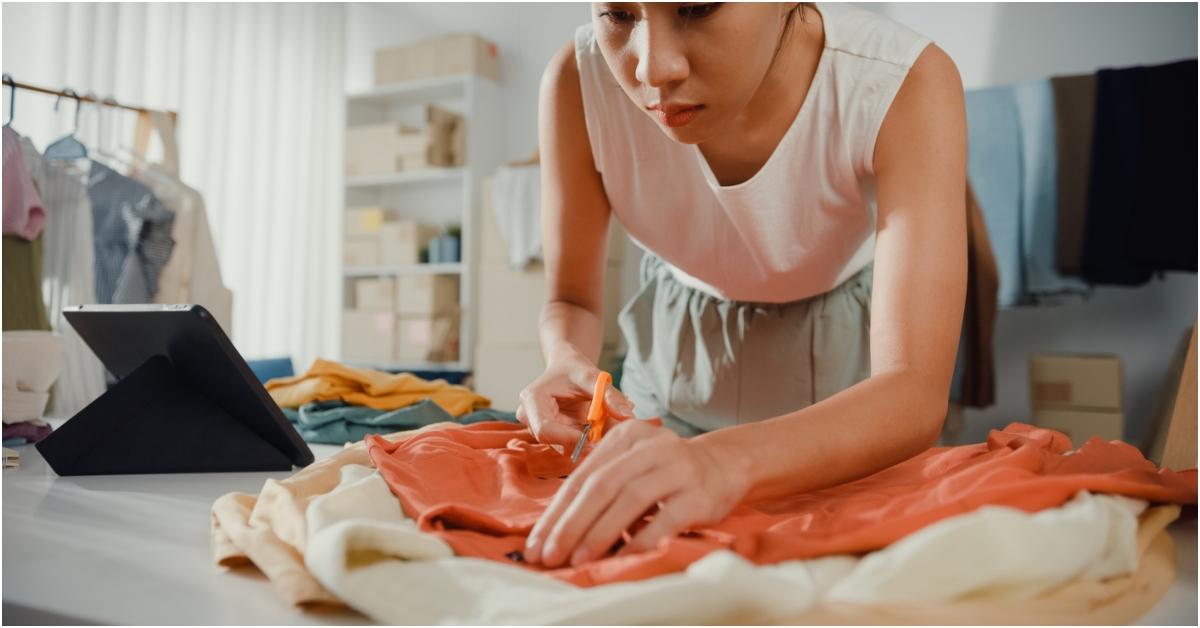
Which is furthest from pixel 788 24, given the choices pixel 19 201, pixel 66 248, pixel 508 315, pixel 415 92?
pixel 415 92

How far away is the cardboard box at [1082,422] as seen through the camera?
8.42 feet

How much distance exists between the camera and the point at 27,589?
46 cm

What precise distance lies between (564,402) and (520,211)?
2.84 metres

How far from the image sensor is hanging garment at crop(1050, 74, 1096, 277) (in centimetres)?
249

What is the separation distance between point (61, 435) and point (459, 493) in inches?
17.2

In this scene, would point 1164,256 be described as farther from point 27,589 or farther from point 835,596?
point 27,589

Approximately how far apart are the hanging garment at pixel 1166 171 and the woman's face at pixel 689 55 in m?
2.10

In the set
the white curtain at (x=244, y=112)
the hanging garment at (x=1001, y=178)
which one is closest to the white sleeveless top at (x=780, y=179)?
the hanging garment at (x=1001, y=178)

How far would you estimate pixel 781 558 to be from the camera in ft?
1.50

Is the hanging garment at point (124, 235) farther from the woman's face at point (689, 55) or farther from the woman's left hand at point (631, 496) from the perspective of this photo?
the woman's left hand at point (631, 496)

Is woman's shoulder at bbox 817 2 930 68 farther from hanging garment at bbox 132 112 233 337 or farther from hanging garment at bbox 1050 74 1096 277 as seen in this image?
hanging garment at bbox 132 112 233 337

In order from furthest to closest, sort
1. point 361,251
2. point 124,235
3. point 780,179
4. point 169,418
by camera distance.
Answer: point 361,251 → point 124,235 → point 780,179 → point 169,418

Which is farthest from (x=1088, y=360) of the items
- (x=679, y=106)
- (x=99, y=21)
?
(x=99, y=21)

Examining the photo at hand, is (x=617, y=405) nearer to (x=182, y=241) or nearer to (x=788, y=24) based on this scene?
(x=788, y=24)
